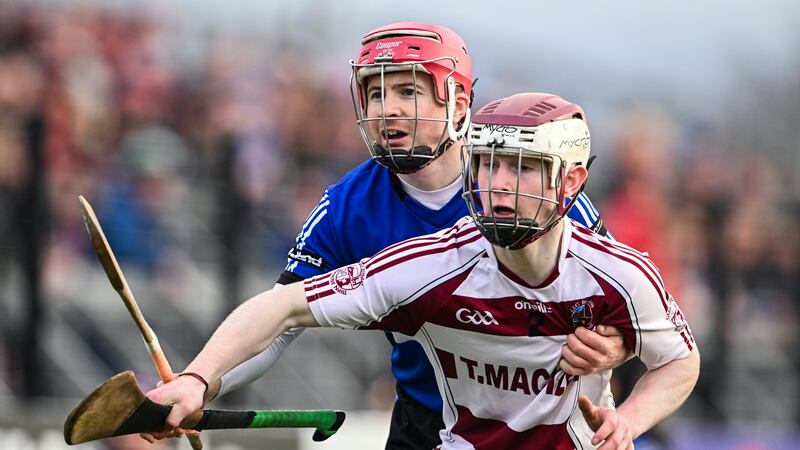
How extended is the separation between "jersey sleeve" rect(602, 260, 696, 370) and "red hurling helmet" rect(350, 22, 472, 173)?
0.91 m

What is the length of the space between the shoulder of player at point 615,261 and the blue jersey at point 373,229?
634 mm

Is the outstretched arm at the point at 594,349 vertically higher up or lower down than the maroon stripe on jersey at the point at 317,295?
lower down

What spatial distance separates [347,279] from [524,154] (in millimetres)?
670

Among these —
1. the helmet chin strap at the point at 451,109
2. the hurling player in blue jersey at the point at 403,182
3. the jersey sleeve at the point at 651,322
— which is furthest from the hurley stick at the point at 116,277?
the jersey sleeve at the point at 651,322

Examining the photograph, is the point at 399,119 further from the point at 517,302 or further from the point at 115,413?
the point at 115,413

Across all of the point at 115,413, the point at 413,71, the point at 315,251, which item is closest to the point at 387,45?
the point at 413,71

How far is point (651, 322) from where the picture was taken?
4.16 meters

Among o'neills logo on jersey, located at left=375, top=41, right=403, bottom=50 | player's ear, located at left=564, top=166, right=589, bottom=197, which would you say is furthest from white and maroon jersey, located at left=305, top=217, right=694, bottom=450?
o'neills logo on jersey, located at left=375, top=41, right=403, bottom=50

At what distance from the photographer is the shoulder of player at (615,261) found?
4.11 m

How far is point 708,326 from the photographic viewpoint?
33.9 feet

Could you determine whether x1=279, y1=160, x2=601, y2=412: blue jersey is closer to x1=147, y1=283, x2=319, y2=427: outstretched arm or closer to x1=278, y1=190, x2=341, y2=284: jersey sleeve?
x1=278, y1=190, x2=341, y2=284: jersey sleeve

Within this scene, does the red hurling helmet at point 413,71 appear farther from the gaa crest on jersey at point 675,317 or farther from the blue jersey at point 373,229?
the gaa crest on jersey at point 675,317

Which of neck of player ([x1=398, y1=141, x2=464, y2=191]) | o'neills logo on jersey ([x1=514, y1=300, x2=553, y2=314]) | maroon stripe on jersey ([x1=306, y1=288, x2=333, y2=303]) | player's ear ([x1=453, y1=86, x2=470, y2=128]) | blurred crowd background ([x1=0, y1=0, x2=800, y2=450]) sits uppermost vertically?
player's ear ([x1=453, y1=86, x2=470, y2=128])

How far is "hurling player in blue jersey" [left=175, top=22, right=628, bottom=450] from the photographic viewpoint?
15.5 ft
